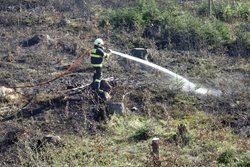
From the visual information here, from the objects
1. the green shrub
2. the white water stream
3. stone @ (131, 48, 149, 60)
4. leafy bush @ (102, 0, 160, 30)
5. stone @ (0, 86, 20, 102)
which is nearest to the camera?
the green shrub

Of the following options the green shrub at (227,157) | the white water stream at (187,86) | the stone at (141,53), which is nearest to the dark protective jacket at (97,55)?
the white water stream at (187,86)

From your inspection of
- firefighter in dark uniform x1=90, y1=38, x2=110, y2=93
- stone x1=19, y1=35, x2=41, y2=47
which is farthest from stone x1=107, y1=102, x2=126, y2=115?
stone x1=19, y1=35, x2=41, y2=47

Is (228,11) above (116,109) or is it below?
above

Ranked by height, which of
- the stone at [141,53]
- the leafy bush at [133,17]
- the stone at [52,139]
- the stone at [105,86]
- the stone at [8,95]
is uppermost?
the leafy bush at [133,17]

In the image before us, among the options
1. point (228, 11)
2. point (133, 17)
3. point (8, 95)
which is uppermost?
point (228, 11)

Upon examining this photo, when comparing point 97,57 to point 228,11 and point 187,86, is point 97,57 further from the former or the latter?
point 228,11

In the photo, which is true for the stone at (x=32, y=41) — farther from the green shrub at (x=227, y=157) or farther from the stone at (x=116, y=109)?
the green shrub at (x=227, y=157)

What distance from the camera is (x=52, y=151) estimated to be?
8.15 metres

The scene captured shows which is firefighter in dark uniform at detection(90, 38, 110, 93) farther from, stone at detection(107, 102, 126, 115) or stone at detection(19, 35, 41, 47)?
stone at detection(19, 35, 41, 47)

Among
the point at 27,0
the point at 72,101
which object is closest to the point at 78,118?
the point at 72,101

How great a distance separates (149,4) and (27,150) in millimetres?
8489

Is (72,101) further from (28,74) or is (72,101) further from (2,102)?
(28,74)

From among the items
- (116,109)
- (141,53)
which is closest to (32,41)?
(141,53)

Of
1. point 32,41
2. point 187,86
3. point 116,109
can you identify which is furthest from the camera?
point 32,41
